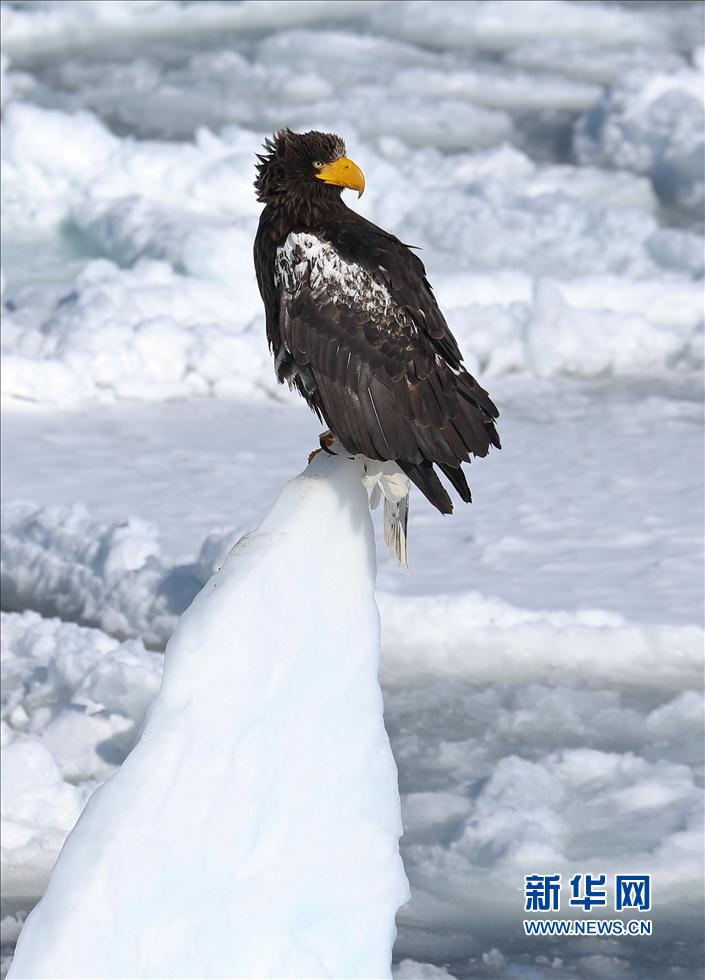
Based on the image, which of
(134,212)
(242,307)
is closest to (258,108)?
(134,212)

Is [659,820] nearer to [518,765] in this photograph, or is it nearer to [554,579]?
[518,765]

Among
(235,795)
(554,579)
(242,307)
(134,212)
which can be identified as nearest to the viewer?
(235,795)

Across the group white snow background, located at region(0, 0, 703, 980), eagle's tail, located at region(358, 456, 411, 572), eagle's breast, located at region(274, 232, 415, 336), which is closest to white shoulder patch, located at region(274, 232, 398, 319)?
eagle's breast, located at region(274, 232, 415, 336)

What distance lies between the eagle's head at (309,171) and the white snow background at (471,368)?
7.44 feet

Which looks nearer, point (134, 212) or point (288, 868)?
point (288, 868)

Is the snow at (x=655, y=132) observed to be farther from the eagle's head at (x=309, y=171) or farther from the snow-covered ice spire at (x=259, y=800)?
the snow-covered ice spire at (x=259, y=800)

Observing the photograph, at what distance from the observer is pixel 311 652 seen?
3369 millimetres

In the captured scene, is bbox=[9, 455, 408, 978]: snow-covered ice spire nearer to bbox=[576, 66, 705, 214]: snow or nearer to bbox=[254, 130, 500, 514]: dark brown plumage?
bbox=[254, 130, 500, 514]: dark brown plumage

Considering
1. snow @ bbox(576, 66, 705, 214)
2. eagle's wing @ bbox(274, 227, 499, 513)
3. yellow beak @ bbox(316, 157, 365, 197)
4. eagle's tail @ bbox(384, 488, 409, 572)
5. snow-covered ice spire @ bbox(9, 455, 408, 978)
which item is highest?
snow @ bbox(576, 66, 705, 214)

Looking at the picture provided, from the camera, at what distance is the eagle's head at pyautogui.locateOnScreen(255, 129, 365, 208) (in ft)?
12.4

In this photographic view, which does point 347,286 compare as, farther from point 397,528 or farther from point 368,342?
point 397,528

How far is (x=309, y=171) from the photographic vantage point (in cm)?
380

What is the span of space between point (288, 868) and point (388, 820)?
10.9 inches

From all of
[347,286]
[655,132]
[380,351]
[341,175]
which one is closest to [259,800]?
[380,351]
